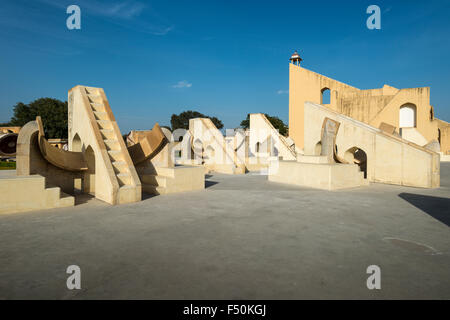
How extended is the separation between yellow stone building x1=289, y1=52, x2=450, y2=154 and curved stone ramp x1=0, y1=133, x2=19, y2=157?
24.4m

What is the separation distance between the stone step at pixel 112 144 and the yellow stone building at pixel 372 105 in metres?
22.7

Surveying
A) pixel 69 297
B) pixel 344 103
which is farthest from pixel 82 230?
pixel 344 103

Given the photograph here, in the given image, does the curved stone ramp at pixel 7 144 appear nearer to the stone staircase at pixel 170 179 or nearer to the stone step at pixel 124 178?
the stone staircase at pixel 170 179

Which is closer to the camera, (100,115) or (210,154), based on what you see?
(100,115)

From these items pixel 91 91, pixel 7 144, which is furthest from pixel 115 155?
pixel 7 144

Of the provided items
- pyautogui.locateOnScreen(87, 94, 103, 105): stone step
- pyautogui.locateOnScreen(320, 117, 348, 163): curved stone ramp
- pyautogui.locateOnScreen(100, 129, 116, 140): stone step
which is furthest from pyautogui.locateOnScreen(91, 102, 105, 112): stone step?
pyautogui.locateOnScreen(320, 117, 348, 163): curved stone ramp

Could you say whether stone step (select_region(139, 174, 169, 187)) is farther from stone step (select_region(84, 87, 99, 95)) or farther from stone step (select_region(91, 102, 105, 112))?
stone step (select_region(84, 87, 99, 95))

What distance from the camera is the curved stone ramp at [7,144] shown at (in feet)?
54.5

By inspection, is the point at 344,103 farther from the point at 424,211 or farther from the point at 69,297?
the point at 69,297

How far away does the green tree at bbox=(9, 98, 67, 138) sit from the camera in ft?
121

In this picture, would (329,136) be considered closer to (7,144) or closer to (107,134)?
(107,134)

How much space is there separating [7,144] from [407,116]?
109ft

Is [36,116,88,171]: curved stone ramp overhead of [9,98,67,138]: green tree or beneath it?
beneath

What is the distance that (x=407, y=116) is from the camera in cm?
2492
